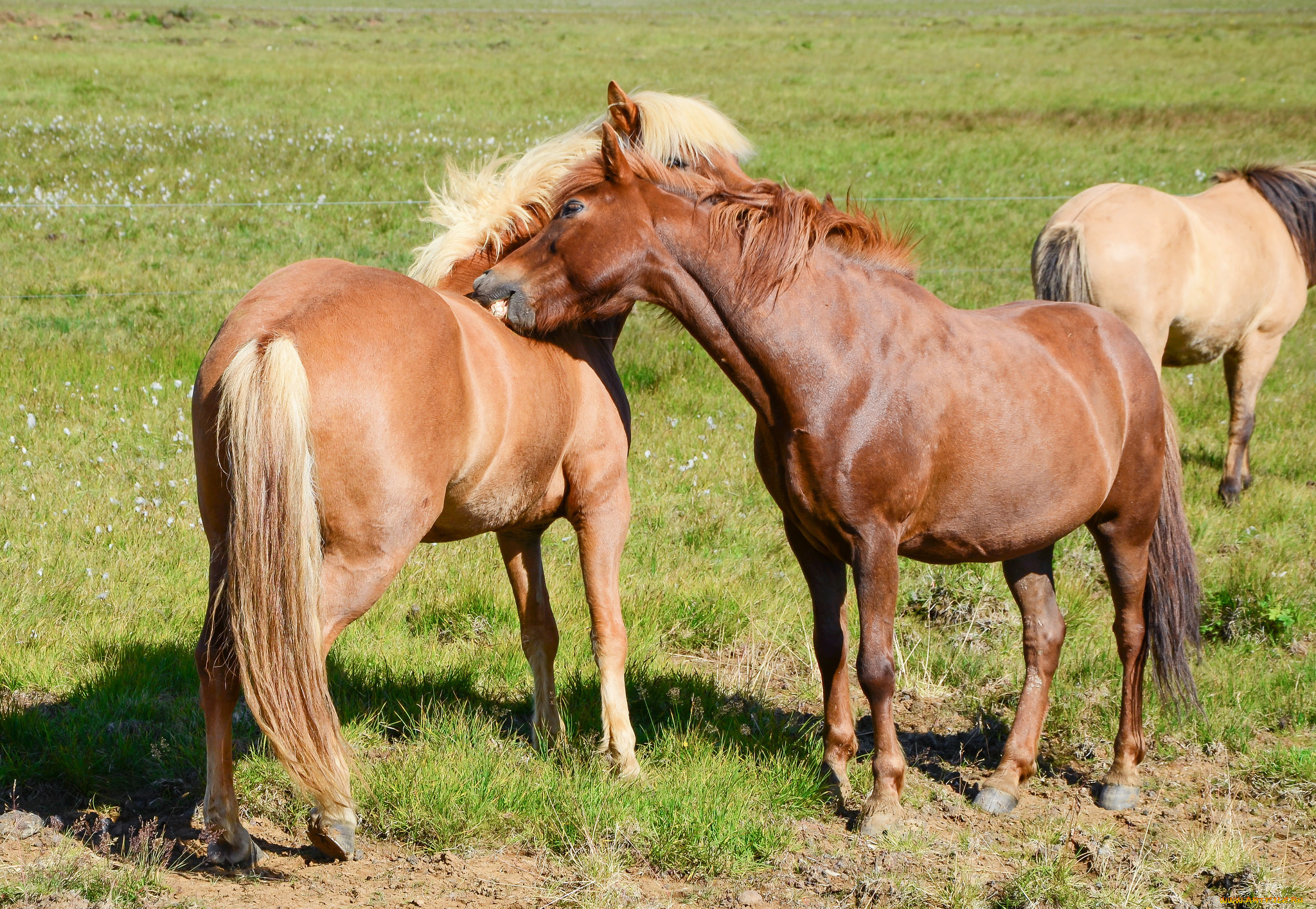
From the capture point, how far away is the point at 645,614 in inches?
198

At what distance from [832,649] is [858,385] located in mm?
1039

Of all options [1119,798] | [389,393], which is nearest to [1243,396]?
[1119,798]

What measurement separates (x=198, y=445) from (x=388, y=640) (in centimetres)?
193

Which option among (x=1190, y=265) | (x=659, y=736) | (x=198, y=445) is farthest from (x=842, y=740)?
(x=1190, y=265)

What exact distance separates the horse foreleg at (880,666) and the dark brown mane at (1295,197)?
5875 mm

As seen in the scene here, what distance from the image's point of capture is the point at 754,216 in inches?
133

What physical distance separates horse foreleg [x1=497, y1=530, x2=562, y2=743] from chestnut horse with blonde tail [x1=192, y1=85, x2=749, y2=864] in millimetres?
434

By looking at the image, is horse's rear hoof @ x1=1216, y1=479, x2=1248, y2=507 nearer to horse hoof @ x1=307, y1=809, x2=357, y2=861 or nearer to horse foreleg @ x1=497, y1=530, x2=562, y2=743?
horse foreleg @ x1=497, y1=530, x2=562, y2=743

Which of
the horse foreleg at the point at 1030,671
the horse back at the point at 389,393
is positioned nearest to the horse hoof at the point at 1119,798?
the horse foreleg at the point at 1030,671

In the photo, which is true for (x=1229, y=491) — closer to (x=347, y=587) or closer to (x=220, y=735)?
(x=347, y=587)

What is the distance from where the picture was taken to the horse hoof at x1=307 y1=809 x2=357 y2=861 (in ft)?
10.2

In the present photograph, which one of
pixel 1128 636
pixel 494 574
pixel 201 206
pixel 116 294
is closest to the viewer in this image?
pixel 1128 636

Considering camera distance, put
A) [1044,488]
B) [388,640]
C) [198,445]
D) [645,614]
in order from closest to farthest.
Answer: [198,445]
[1044,488]
[388,640]
[645,614]

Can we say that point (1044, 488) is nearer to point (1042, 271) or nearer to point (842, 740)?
point (842, 740)
